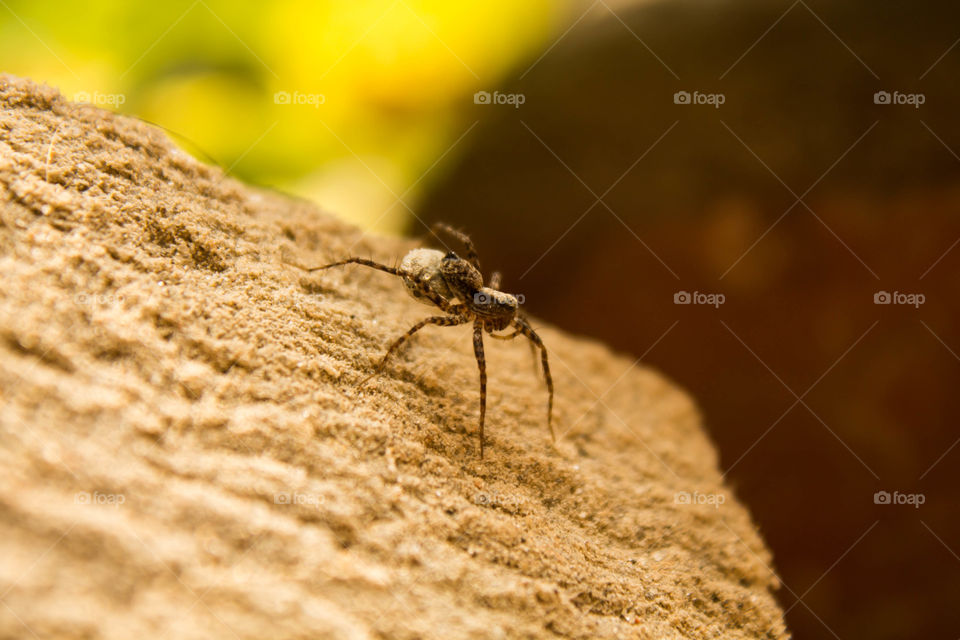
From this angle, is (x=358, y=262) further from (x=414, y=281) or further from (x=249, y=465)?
(x=249, y=465)

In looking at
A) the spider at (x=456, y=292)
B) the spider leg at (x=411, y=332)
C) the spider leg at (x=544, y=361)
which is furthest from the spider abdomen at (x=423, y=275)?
the spider leg at (x=544, y=361)

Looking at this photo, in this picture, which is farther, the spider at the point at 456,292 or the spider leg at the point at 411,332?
the spider at the point at 456,292

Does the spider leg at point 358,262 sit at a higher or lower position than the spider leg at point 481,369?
higher

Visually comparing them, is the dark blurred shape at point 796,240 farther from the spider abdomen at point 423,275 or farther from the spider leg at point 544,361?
the spider abdomen at point 423,275

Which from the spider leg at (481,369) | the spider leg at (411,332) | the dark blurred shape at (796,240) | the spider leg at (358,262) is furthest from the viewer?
the dark blurred shape at (796,240)

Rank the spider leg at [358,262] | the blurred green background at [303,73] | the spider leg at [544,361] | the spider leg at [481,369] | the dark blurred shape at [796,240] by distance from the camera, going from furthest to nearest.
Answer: the blurred green background at [303,73], the dark blurred shape at [796,240], the spider leg at [544,361], the spider leg at [358,262], the spider leg at [481,369]

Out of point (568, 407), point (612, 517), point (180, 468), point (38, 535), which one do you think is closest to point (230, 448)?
point (180, 468)

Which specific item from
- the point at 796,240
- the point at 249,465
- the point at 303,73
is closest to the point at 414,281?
the point at 249,465

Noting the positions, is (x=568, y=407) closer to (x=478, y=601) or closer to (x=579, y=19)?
(x=478, y=601)
